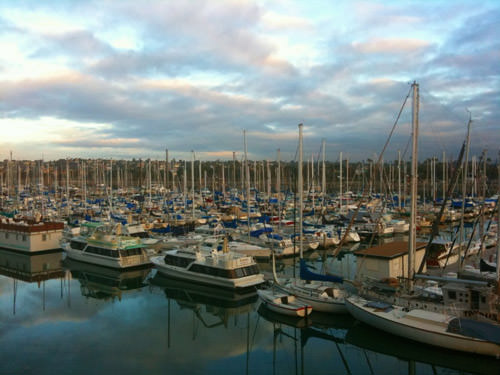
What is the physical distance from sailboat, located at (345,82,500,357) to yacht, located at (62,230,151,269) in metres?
17.4

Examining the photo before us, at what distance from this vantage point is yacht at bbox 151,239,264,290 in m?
23.6

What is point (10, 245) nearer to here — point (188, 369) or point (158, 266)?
point (158, 266)

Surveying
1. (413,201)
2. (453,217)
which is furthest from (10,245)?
(453,217)

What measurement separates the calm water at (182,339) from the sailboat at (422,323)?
502 millimetres

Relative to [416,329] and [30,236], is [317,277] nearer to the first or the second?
[416,329]

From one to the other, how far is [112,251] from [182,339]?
13830 mm

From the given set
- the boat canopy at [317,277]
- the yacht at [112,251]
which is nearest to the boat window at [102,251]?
the yacht at [112,251]

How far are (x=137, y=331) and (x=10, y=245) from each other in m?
24.2

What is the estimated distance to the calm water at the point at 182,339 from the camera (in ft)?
49.0

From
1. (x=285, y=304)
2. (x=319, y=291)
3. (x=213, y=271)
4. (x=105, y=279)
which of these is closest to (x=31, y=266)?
(x=105, y=279)

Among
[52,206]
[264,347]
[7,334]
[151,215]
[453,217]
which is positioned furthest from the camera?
[52,206]

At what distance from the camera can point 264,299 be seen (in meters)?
20.2

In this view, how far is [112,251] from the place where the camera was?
95.9 ft

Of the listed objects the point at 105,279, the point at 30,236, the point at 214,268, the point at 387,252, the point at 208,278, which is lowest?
the point at 105,279
